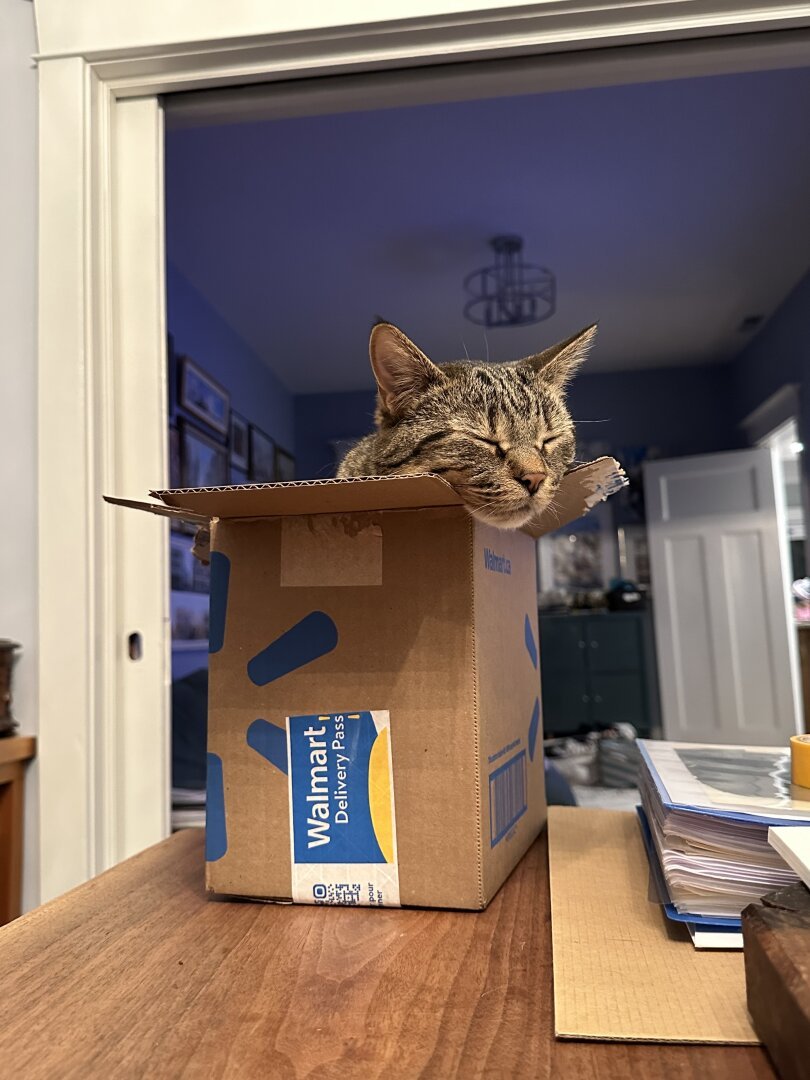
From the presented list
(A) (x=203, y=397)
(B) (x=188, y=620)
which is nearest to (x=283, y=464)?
(A) (x=203, y=397)

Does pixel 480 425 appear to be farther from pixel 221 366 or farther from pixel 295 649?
pixel 221 366

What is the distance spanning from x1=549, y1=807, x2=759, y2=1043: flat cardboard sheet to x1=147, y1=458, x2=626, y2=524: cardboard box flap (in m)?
0.31

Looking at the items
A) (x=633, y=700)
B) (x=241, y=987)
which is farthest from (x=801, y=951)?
(x=633, y=700)

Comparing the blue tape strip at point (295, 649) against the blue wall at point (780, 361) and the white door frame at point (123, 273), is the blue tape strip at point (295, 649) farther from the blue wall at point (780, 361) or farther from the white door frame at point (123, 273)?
the blue wall at point (780, 361)

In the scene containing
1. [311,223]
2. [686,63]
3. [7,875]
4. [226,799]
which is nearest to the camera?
[226,799]

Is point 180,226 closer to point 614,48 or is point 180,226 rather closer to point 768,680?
point 614,48

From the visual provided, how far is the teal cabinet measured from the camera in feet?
13.7

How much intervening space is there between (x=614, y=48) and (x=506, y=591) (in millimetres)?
940

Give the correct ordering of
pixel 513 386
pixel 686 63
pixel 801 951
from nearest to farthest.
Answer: pixel 801 951, pixel 513 386, pixel 686 63

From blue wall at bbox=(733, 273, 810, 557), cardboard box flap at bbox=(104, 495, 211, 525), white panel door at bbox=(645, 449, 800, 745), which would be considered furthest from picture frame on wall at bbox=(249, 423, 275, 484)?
cardboard box flap at bbox=(104, 495, 211, 525)

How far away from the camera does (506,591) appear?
26.3 inches

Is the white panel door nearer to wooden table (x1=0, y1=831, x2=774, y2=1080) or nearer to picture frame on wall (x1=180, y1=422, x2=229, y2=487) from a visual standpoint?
picture frame on wall (x1=180, y1=422, x2=229, y2=487)

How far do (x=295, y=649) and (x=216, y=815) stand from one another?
144 mm

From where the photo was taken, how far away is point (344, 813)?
0.57 meters
